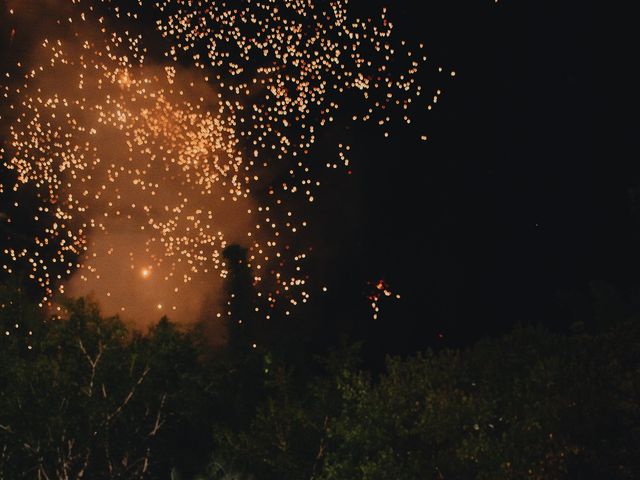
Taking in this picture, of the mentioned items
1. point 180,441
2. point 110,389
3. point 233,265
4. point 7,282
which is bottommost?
point 180,441

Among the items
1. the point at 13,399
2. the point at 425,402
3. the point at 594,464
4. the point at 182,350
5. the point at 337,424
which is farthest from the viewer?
the point at 182,350

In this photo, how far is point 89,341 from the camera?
12.7 m

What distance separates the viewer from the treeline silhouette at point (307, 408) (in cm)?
841

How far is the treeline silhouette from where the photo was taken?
8406 millimetres

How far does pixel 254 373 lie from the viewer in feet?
52.4

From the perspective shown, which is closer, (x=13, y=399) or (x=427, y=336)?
(x=13, y=399)

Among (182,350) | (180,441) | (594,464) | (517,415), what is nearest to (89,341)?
(182,350)

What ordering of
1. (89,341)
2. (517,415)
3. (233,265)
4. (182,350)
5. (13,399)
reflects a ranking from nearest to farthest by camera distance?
1. (517,415)
2. (13,399)
3. (89,341)
4. (182,350)
5. (233,265)

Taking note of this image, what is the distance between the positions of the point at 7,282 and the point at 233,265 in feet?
34.4

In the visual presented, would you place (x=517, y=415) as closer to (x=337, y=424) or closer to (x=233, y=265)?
(x=337, y=424)

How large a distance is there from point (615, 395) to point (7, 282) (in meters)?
12.0

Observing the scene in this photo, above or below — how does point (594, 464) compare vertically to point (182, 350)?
below

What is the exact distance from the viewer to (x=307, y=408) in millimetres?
13445

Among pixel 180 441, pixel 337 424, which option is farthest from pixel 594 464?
pixel 180 441
